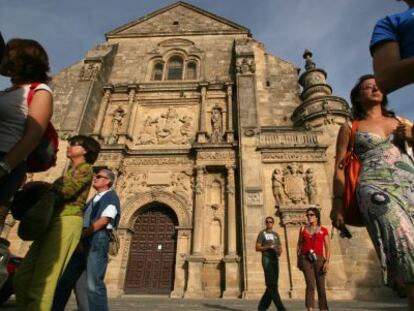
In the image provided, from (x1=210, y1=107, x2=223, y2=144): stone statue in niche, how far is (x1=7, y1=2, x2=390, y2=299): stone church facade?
56 millimetres

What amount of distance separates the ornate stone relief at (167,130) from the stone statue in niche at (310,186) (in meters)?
4.74

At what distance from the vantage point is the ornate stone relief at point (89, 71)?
14184 mm

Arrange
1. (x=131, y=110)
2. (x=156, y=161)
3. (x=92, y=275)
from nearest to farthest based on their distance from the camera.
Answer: (x=92, y=275), (x=156, y=161), (x=131, y=110)

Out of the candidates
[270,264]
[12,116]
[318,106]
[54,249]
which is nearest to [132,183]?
[318,106]

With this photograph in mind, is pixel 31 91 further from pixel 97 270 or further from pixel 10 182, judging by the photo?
pixel 97 270

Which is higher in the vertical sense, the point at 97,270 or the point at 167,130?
the point at 167,130

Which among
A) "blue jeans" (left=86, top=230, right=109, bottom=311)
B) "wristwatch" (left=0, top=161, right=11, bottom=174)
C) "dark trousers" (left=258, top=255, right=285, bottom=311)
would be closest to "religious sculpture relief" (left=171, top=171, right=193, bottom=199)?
"dark trousers" (left=258, top=255, right=285, bottom=311)

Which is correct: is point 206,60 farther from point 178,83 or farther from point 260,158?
point 260,158

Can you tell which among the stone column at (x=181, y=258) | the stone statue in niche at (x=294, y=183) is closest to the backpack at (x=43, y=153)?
the stone column at (x=181, y=258)

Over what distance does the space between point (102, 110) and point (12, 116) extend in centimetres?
1322

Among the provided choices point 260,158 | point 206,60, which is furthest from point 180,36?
point 260,158

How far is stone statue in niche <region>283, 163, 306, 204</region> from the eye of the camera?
10422mm

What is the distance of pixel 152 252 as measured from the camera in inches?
436

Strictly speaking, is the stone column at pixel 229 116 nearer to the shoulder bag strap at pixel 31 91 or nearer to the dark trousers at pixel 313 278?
the dark trousers at pixel 313 278
